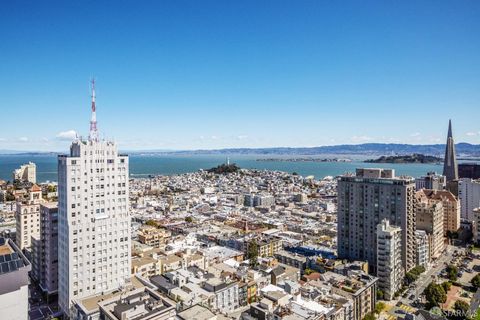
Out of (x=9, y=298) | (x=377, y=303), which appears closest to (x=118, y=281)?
(x=9, y=298)

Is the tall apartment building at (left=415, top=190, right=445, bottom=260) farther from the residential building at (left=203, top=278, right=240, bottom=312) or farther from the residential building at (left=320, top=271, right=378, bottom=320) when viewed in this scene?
the residential building at (left=203, top=278, right=240, bottom=312)

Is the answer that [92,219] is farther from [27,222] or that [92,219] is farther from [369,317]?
[369,317]

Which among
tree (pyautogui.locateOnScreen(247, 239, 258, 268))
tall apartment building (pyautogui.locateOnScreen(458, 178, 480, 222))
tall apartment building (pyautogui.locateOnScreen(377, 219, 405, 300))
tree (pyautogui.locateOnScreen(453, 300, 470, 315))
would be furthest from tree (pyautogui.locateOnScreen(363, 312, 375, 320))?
tall apartment building (pyautogui.locateOnScreen(458, 178, 480, 222))

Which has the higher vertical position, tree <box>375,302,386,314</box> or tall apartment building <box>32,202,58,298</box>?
tall apartment building <box>32,202,58,298</box>

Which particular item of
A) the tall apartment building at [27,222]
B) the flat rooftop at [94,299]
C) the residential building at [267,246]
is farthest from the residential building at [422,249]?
the tall apartment building at [27,222]

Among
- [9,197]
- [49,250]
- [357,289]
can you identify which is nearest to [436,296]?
[357,289]

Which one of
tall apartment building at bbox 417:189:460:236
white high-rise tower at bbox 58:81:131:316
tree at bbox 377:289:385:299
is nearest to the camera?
white high-rise tower at bbox 58:81:131:316

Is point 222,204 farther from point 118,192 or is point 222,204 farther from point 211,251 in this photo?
point 118,192
